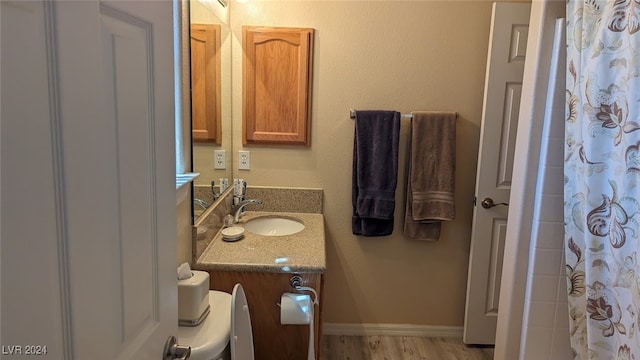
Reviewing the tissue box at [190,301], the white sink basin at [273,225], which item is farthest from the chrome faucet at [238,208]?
the tissue box at [190,301]

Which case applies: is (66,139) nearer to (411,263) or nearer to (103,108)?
(103,108)

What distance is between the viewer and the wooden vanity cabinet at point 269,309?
1.86 metres

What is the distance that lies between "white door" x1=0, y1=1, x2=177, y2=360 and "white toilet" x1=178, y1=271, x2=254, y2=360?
13.3 inches

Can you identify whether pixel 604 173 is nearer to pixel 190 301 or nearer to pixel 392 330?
pixel 190 301

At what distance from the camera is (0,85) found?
1.58 ft

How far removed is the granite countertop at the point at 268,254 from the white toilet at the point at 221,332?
301 millimetres

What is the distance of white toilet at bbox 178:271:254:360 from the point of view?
1.26m

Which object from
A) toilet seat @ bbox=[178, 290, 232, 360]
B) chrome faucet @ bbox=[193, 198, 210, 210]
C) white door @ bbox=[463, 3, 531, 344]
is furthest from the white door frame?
chrome faucet @ bbox=[193, 198, 210, 210]

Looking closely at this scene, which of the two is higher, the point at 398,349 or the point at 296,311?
the point at 296,311

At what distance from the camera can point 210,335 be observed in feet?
4.27

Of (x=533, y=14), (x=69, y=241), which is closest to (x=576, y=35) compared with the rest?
(x=533, y=14)

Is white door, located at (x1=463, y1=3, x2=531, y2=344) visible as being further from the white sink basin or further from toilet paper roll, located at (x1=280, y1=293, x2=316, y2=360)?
toilet paper roll, located at (x1=280, y1=293, x2=316, y2=360)

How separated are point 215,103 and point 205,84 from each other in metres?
0.20

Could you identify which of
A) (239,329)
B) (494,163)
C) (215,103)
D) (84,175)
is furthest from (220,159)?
(84,175)
